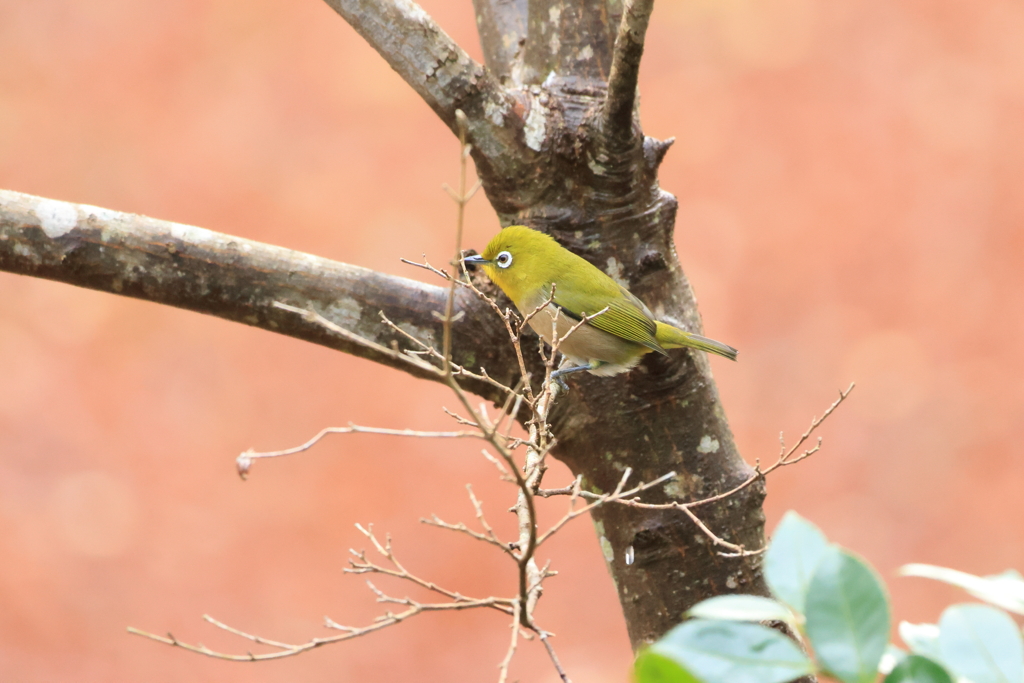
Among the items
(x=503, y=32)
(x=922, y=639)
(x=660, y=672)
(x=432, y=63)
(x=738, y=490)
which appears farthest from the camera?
(x=503, y=32)

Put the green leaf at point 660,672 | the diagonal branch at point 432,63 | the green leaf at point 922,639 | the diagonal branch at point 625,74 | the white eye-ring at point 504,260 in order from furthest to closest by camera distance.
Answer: the white eye-ring at point 504,260 < the diagonal branch at point 432,63 < the diagonal branch at point 625,74 < the green leaf at point 922,639 < the green leaf at point 660,672

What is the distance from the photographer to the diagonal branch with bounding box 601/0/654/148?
1.55 meters

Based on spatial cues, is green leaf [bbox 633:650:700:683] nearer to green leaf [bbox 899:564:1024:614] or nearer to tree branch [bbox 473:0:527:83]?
green leaf [bbox 899:564:1024:614]

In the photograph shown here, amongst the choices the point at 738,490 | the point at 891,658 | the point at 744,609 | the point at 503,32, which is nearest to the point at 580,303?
the point at 503,32

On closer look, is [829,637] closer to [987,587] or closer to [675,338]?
[987,587]

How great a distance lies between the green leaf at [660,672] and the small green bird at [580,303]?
1362 millimetres

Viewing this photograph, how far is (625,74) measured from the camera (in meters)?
1.69

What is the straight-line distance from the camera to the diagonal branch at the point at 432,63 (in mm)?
1837

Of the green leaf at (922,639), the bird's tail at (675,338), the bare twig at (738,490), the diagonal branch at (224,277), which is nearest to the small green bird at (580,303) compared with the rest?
the bird's tail at (675,338)

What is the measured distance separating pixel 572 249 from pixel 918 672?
1.42 metres

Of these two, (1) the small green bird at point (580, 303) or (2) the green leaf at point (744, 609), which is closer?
(2) the green leaf at point (744, 609)

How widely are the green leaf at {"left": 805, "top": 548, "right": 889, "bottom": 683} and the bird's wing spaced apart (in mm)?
1350

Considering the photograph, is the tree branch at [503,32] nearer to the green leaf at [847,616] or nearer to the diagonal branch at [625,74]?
the diagonal branch at [625,74]

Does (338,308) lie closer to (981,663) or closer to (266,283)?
(266,283)
